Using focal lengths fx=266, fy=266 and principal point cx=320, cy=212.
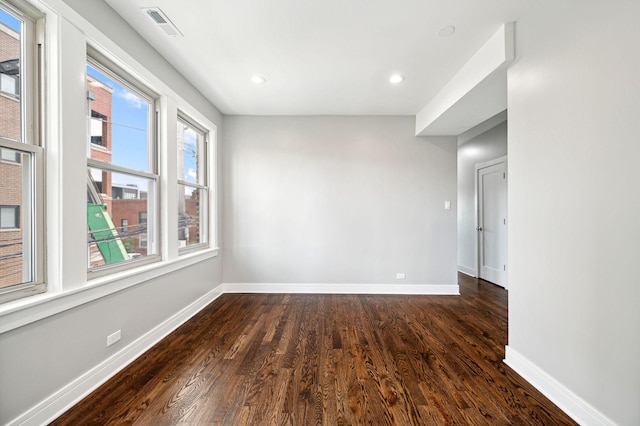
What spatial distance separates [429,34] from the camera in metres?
2.23

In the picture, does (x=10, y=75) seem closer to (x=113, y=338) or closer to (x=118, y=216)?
(x=118, y=216)

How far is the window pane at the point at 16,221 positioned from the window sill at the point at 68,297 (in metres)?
0.17

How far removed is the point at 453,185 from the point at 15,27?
4627mm

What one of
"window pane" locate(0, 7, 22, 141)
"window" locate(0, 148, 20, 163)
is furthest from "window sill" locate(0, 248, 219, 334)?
"window pane" locate(0, 7, 22, 141)

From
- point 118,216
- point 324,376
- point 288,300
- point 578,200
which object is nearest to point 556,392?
point 578,200

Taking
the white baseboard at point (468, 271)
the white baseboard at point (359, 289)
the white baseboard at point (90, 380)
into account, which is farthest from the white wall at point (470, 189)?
the white baseboard at point (90, 380)

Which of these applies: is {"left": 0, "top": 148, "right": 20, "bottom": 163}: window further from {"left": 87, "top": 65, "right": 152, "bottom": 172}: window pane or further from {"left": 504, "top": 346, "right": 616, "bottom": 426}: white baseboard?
{"left": 504, "top": 346, "right": 616, "bottom": 426}: white baseboard

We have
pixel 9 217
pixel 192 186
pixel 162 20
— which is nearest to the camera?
pixel 9 217

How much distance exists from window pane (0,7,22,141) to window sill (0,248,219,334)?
0.90m

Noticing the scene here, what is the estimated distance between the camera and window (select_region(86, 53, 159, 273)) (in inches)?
78.0

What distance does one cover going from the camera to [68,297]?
1.63 m

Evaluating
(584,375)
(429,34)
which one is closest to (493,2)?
(429,34)

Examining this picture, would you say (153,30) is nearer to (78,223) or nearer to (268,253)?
(78,223)

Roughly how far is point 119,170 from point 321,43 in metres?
2.01
